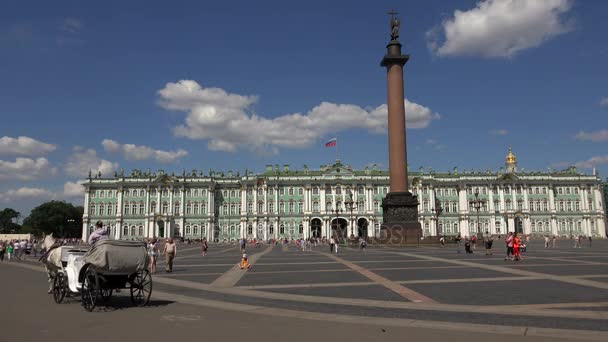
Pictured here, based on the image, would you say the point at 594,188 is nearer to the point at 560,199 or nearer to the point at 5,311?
the point at 560,199

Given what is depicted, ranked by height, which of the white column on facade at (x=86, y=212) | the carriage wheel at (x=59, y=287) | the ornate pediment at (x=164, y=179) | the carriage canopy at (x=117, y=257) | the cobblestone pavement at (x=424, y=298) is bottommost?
the cobblestone pavement at (x=424, y=298)

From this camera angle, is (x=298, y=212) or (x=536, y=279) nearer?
(x=536, y=279)

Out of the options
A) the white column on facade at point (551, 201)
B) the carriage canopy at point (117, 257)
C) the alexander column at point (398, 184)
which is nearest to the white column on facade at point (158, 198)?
the alexander column at point (398, 184)

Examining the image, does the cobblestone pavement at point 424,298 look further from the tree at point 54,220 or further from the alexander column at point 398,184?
the tree at point 54,220

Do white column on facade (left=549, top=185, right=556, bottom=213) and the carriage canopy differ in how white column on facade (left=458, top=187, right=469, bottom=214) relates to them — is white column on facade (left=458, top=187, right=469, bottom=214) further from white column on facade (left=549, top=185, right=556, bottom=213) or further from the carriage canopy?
the carriage canopy

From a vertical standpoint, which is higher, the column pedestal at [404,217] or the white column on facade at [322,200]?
the white column on facade at [322,200]

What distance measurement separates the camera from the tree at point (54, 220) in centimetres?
12256

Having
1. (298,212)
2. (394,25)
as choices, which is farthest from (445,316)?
(298,212)

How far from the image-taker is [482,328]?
28.4 ft

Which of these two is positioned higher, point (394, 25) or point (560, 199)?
point (394, 25)

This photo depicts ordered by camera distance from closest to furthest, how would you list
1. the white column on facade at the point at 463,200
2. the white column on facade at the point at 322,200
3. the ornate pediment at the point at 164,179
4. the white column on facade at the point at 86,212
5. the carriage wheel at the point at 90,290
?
the carriage wheel at the point at 90,290, the white column on facade at the point at 86,212, the ornate pediment at the point at 164,179, the white column on facade at the point at 322,200, the white column on facade at the point at 463,200

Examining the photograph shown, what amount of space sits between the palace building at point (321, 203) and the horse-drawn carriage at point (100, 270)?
92.7 m

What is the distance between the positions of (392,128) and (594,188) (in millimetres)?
91816

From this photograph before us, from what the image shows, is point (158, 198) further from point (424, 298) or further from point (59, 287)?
point (424, 298)
